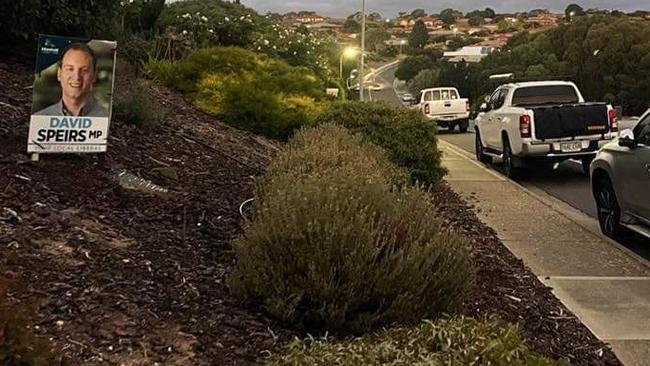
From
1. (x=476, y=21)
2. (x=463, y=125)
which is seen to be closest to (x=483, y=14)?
(x=476, y=21)

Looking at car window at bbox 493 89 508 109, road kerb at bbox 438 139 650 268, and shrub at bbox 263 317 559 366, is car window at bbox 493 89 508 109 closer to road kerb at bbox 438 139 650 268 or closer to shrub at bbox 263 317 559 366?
road kerb at bbox 438 139 650 268

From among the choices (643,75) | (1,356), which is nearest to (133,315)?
(1,356)

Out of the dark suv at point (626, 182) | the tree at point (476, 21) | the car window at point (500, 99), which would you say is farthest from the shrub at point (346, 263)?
the tree at point (476, 21)

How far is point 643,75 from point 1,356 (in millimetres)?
49119

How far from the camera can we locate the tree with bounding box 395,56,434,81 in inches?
3435

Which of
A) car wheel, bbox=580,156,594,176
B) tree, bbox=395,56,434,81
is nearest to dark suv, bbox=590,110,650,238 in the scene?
car wheel, bbox=580,156,594,176

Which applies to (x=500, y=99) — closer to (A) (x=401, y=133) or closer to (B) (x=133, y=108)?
(A) (x=401, y=133)

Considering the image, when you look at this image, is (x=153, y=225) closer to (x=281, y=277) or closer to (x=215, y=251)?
(x=215, y=251)

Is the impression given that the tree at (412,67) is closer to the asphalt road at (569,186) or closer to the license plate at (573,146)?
the asphalt road at (569,186)

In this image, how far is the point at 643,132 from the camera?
26.6 feet

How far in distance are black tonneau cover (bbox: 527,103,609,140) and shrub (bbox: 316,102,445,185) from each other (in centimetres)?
366

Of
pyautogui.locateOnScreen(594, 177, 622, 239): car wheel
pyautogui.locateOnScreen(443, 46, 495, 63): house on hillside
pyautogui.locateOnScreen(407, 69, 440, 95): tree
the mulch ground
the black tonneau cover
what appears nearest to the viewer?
the mulch ground

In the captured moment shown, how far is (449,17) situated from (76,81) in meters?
126

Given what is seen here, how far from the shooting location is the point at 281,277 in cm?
414
